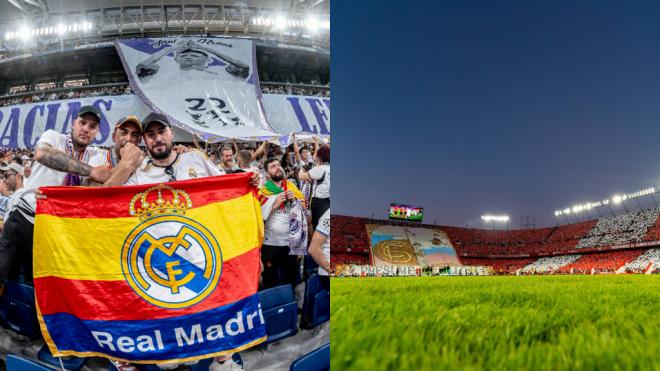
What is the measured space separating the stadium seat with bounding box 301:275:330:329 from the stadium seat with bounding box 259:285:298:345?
103 millimetres

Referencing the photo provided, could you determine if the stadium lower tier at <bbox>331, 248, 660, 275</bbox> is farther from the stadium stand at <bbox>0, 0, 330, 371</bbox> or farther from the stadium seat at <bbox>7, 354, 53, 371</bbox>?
the stadium seat at <bbox>7, 354, 53, 371</bbox>

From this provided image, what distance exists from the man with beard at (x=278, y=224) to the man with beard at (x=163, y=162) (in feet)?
1.34

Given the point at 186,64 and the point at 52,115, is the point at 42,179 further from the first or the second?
the point at 186,64

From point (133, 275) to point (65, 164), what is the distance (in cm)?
84

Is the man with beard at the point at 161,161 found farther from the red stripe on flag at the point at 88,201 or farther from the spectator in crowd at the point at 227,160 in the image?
the spectator in crowd at the point at 227,160

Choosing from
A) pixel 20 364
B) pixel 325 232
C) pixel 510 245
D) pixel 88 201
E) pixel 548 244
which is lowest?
pixel 510 245

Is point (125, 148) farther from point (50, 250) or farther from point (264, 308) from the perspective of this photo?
point (264, 308)

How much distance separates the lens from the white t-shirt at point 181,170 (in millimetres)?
2312

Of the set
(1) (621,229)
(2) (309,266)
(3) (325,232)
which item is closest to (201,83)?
(3) (325,232)

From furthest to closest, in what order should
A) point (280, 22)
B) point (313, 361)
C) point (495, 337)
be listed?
point (280, 22)
point (313, 361)
point (495, 337)

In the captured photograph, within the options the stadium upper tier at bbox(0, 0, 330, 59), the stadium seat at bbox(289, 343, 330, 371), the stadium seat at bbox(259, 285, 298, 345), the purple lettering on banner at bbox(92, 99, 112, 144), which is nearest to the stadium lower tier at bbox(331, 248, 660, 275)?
the stadium upper tier at bbox(0, 0, 330, 59)

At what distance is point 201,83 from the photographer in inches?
116

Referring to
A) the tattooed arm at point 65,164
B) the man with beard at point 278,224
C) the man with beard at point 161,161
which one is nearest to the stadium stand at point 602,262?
the man with beard at point 278,224

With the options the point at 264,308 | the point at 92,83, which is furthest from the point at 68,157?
the point at 264,308
